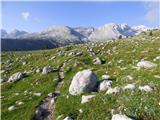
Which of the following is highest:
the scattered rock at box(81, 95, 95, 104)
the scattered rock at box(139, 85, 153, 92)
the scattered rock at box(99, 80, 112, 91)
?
the scattered rock at box(139, 85, 153, 92)

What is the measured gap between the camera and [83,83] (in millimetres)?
39438

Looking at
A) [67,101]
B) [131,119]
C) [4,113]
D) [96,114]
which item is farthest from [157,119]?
[4,113]

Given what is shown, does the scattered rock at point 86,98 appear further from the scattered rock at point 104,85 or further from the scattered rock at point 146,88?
the scattered rock at point 146,88

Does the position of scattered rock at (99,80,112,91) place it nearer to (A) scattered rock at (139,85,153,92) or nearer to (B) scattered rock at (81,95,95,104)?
(B) scattered rock at (81,95,95,104)

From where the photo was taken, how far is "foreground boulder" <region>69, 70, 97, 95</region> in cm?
3931

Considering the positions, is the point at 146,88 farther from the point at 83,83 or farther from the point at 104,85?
the point at 83,83

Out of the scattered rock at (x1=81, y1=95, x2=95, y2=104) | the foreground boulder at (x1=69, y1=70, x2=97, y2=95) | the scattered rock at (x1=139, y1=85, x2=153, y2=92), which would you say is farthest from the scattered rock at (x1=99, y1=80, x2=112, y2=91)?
the scattered rock at (x1=139, y1=85, x2=153, y2=92)

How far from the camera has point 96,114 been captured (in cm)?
2947

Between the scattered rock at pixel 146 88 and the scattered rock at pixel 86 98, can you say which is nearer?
the scattered rock at pixel 146 88

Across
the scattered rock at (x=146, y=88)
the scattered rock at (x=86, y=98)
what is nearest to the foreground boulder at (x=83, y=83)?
the scattered rock at (x=86, y=98)

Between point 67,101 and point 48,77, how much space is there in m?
28.1

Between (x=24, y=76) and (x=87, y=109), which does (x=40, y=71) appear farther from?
(x=87, y=109)

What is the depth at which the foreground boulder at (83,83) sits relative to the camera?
3931 cm

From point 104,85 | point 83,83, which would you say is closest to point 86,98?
point 83,83
